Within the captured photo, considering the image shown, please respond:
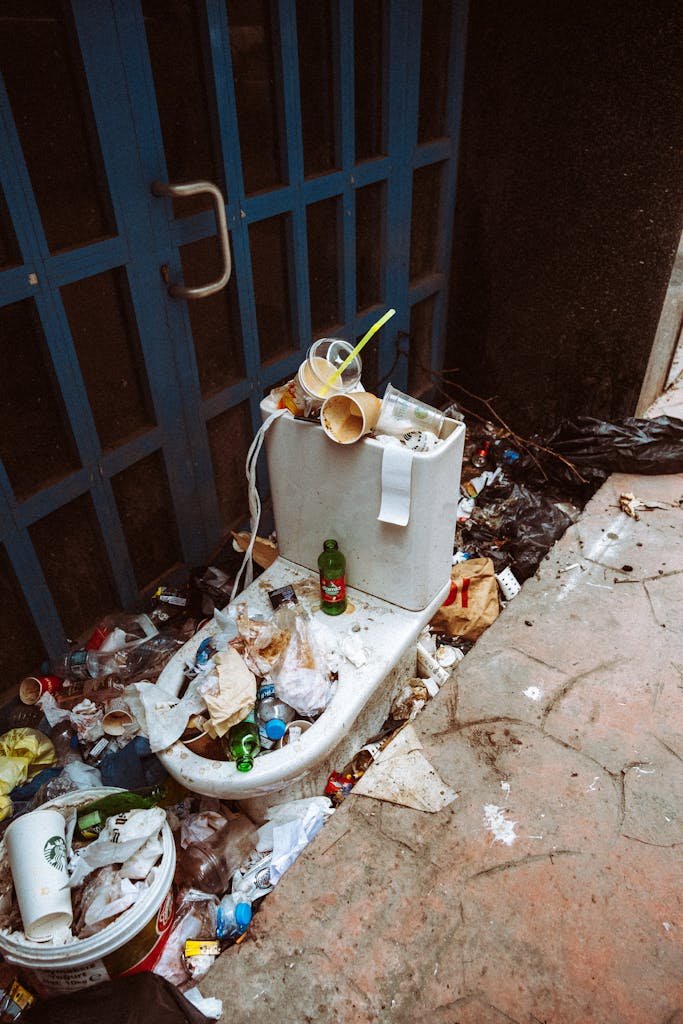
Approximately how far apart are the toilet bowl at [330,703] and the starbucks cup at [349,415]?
Answer: 601 mm

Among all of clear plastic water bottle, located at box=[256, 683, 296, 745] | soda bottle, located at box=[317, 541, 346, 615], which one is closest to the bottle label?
soda bottle, located at box=[317, 541, 346, 615]

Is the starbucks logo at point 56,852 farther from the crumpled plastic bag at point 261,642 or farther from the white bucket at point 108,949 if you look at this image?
the crumpled plastic bag at point 261,642

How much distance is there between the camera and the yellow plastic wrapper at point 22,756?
7.08ft

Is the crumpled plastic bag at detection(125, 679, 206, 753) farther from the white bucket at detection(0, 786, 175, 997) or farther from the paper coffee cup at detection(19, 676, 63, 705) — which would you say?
the paper coffee cup at detection(19, 676, 63, 705)

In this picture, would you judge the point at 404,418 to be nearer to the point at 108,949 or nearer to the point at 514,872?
the point at 514,872

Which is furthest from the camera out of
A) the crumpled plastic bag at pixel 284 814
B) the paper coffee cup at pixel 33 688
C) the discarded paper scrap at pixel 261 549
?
the discarded paper scrap at pixel 261 549

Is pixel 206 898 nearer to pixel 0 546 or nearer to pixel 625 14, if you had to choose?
pixel 0 546

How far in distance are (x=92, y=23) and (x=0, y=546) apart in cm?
151

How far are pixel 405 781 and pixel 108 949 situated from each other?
0.99m

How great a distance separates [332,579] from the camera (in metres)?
2.21

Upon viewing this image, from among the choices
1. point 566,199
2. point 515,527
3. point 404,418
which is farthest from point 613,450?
point 404,418

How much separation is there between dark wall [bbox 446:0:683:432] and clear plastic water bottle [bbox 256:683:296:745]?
8.21ft

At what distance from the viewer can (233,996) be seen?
1.78m

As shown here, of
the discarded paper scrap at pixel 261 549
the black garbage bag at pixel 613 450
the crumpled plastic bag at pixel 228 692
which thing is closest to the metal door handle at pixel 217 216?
the discarded paper scrap at pixel 261 549
